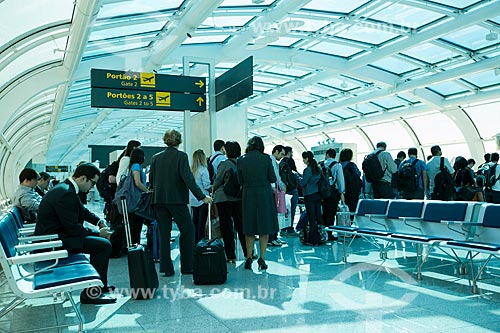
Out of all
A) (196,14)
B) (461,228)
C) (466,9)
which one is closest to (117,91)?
(196,14)

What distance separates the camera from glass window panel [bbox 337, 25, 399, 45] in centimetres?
1418

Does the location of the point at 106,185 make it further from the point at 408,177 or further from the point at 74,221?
the point at 408,177

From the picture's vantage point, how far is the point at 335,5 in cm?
1256

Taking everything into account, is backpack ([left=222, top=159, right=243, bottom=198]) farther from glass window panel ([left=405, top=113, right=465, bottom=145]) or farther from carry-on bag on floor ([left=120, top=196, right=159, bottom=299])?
glass window panel ([left=405, top=113, right=465, bottom=145])

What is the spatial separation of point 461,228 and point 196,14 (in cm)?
748

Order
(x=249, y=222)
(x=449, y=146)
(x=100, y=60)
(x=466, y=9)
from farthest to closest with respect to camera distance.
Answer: (x=449, y=146), (x=100, y=60), (x=466, y=9), (x=249, y=222)

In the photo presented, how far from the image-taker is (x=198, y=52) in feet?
51.1

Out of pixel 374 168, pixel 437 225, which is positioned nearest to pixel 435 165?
pixel 374 168

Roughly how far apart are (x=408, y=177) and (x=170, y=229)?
5266 millimetres

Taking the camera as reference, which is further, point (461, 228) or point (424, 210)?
point (424, 210)

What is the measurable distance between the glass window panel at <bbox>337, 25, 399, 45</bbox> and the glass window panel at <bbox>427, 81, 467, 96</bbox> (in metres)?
5.94

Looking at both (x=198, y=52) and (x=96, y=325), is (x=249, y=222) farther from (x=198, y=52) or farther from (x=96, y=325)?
(x=198, y=52)

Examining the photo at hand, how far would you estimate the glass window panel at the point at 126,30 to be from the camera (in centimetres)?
1259

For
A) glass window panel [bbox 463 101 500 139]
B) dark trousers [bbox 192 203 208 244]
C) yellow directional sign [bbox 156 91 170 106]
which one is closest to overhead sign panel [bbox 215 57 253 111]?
yellow directional sign [bbox 156 91 170 106]
